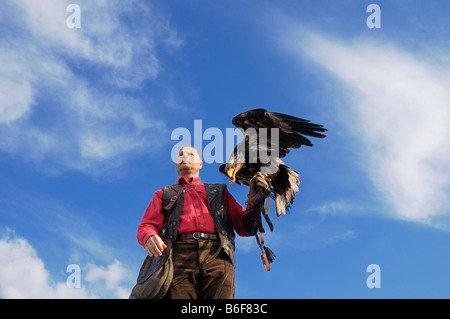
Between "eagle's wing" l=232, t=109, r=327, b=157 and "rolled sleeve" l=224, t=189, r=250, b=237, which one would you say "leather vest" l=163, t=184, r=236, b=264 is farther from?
"eagle's wing" l=232, t=109, r=327, b=157

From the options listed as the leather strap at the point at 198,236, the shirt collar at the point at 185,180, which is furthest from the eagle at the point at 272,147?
the leather strap at the point at 198,236

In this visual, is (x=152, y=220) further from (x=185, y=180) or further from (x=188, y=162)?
(x=188, y=162)

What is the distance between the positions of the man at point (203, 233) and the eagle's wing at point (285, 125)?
0.86 m

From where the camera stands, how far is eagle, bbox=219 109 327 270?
5.56 metres

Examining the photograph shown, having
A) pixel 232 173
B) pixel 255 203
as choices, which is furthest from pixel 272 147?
pixel 255 203

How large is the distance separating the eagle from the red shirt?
0.37 metres

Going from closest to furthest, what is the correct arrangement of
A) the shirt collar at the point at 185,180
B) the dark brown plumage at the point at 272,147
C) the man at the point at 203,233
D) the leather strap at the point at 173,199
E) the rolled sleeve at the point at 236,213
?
the man at the point at 203,233
the leather strap at the point at 173,199
the rolled sleeve at the point at 236,213
the shirt collar at the point at 185,180
the dark brown plumage at the point at 272,147

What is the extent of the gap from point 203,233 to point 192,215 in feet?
0.78

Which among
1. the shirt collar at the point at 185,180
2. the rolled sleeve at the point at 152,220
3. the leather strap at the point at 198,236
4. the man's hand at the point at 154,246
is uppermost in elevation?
the shirt collar at the point at 185,180

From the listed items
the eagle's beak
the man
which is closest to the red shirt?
the man

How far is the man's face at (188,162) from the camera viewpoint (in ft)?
18.0

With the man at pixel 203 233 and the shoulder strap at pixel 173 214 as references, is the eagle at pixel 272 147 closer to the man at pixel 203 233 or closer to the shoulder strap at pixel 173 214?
the man at pixel 203 233
